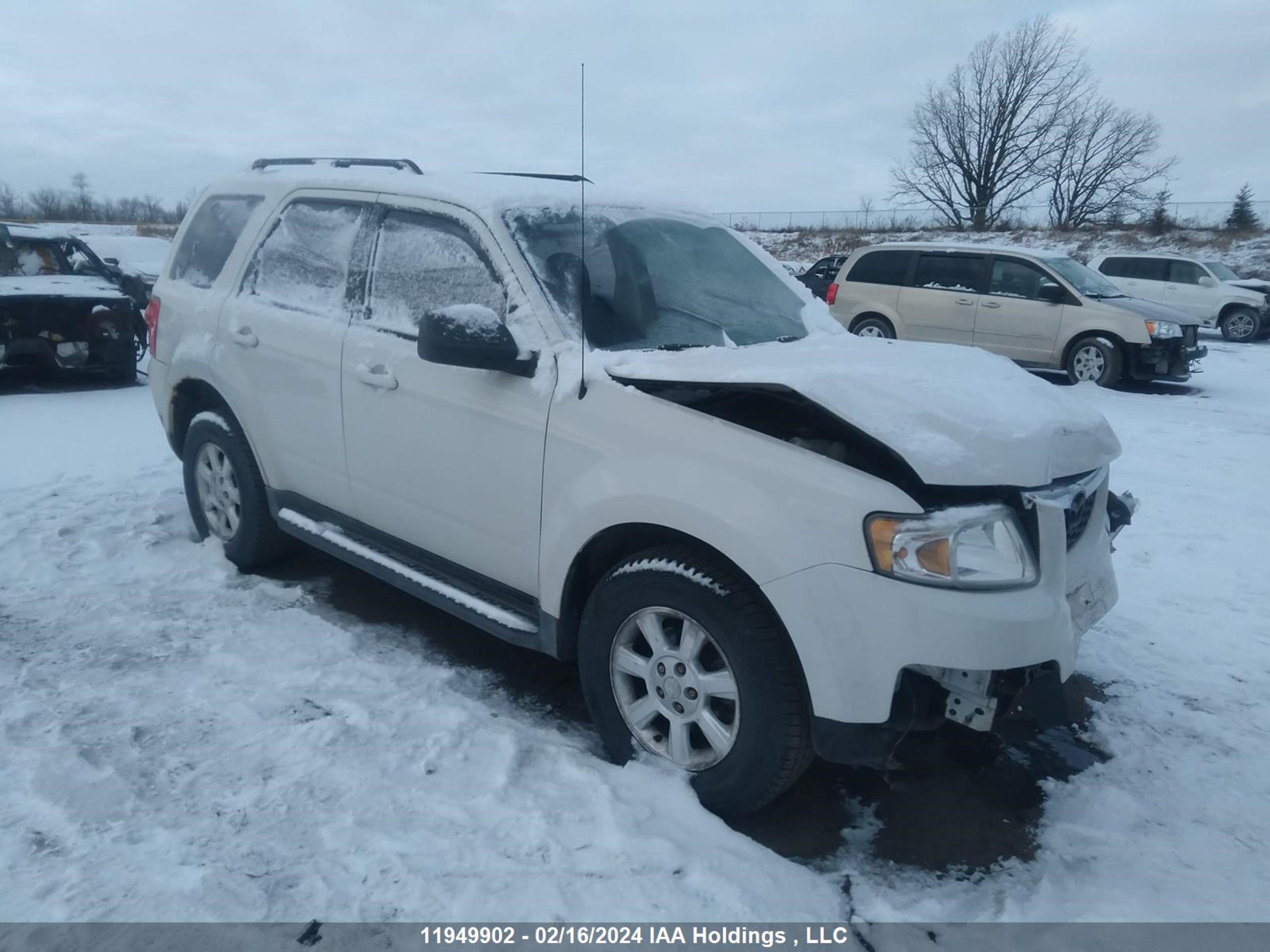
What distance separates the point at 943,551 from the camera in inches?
90.6

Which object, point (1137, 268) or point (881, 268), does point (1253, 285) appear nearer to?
point (1137, 268)

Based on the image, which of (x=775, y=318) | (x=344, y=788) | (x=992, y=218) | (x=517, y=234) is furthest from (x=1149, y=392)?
(x=992, y=218)

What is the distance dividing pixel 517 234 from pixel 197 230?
2.31 metres

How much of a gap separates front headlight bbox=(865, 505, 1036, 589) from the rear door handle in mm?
1931

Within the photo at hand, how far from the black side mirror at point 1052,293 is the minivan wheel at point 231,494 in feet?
33.1

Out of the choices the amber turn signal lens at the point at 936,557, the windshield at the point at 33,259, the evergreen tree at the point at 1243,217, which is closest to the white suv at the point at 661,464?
the amber turn signal lens at the point at 936,557

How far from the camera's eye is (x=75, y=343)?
8961 millimetres

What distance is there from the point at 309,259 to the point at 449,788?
7.83 ft

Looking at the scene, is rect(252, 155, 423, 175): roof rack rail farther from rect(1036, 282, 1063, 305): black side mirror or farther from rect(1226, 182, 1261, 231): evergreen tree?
rect(1226, 182, 1261, 231): evergreen tree

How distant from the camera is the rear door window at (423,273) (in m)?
3.24

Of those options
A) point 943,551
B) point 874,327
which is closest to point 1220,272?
point 874,327

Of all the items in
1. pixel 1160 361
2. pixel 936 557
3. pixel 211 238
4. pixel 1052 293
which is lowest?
pixel 1160 361

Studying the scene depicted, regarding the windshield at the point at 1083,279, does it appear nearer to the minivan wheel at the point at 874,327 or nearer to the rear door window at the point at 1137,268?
the minivan wheel at the point at 874,327

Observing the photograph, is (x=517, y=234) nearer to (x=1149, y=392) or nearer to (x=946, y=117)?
(x=1149, y=392)
